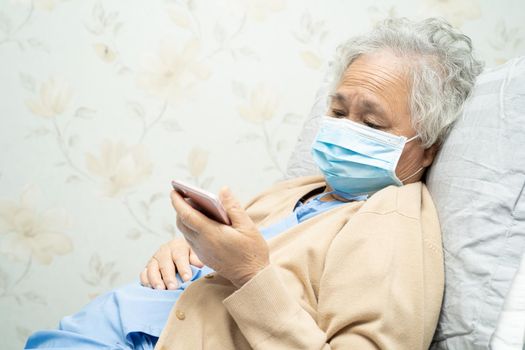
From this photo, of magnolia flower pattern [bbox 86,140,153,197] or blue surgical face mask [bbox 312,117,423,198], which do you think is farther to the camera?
magnolia flower pattern [bbox 86,140,153,197]

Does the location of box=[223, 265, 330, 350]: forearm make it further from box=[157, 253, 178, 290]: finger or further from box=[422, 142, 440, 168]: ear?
box=[422, 142, 440, 168]: ear

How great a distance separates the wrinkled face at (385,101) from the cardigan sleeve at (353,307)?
272mm

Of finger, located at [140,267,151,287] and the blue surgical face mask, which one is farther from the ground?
the blue surgical face mask

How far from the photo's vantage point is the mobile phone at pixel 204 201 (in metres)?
0.66

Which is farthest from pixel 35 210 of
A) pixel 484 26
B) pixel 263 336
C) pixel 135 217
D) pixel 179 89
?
pixel 484 26

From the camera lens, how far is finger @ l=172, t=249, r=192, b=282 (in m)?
0.94

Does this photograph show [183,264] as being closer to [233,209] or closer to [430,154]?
[233,209]

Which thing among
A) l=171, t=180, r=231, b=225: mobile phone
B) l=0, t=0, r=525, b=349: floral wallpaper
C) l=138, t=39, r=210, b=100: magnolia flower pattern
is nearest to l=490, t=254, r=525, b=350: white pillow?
l=171, t=180, r=231, b=225: mobile phone

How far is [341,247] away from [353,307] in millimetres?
111

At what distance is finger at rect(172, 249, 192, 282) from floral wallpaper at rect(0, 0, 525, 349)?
1.58 ft

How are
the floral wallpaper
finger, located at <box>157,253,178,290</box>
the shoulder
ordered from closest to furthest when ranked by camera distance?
1. the shoulder
2. finger, located at <box>157,253,178,290</box>
3. the floral wallpaper

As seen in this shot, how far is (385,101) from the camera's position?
937 millimetres

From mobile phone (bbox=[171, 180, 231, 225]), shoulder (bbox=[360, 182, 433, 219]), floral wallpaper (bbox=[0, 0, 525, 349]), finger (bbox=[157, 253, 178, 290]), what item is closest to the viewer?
mobile phone (bbox=[171, 180, 231, 225])

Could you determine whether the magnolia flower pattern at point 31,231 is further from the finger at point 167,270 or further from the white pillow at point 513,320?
the white pillow at point 513,320
